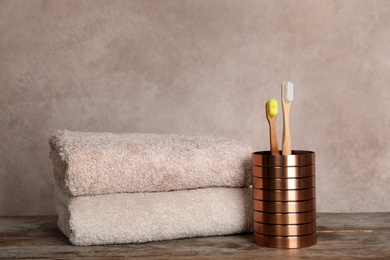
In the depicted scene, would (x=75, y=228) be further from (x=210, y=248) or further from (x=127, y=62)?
(x=127, y=62)

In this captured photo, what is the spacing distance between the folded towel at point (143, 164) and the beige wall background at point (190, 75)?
342 mm

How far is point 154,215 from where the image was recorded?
0.93 m

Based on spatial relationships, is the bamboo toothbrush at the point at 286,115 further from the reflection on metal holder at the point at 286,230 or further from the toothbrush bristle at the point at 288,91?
the reflection on metal holder at the point at 286,230

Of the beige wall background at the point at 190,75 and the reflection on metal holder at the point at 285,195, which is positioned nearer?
the reflection on metal holder at the point at 285,195

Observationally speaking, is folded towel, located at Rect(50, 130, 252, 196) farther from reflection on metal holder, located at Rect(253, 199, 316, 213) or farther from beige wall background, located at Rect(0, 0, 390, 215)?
beige wall background, located at Rect(0, 0, 390, 215)

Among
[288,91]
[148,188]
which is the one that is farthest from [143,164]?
[288,91]

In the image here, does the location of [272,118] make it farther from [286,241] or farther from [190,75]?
[190,75]

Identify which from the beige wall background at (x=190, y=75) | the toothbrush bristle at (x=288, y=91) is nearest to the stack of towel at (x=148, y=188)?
the toothbrush bristle at (x=288, y=91)

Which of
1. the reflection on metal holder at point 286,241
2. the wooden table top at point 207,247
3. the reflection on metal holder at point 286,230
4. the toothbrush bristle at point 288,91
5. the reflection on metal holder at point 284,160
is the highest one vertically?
the toothbrush bristle at point 288,91

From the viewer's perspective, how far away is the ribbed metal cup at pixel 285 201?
35.1 inches

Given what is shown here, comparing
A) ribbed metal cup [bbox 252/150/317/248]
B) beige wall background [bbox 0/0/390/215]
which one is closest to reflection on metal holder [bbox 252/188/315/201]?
ribbed metal cup [bbox 252/150/317/248]

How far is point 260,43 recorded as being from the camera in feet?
4.47

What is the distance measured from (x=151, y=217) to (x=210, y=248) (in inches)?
4.5

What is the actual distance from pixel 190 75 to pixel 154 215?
52cm
